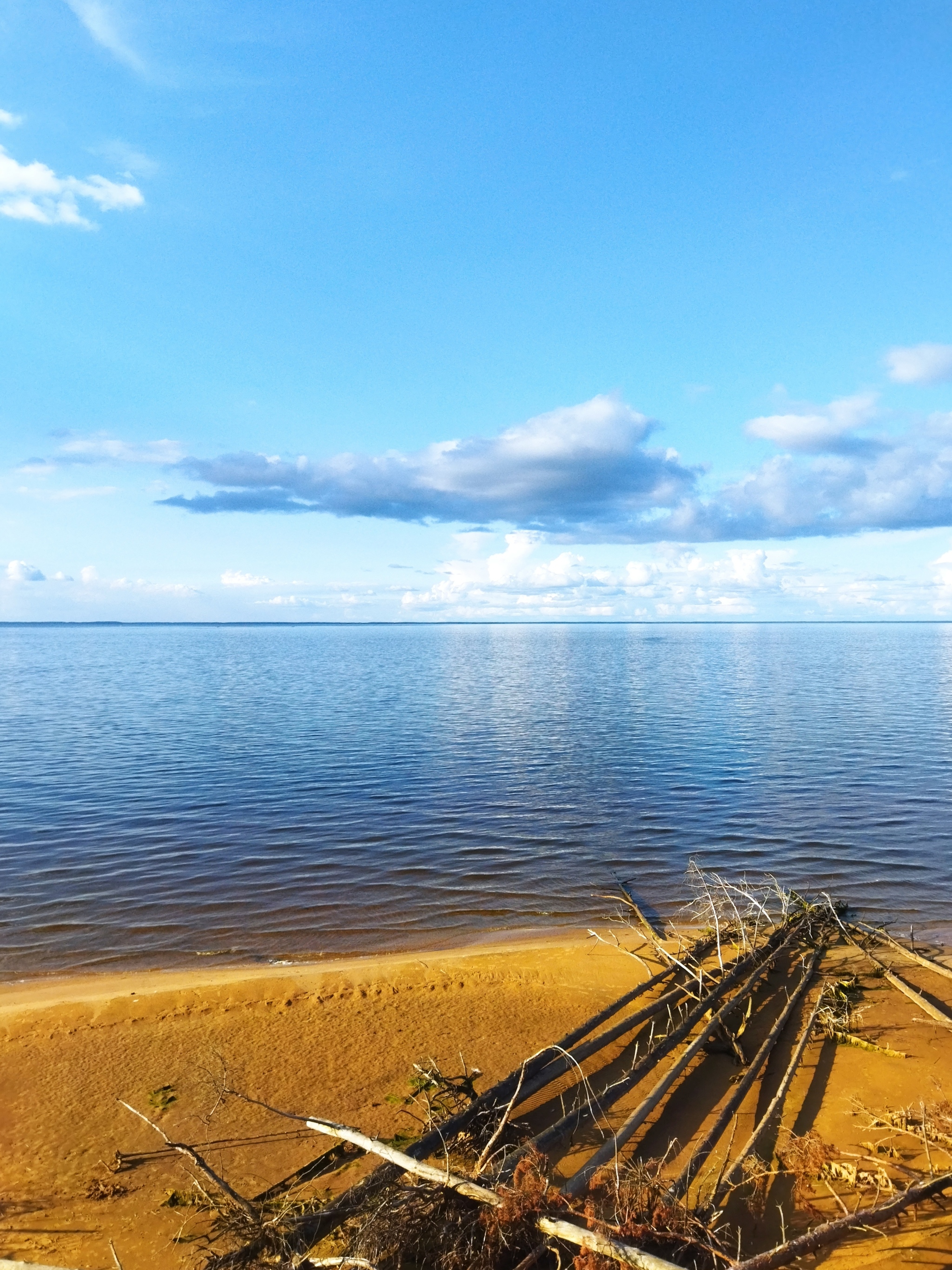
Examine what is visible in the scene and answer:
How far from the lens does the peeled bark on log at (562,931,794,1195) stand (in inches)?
249

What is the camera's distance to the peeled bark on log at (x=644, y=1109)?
6328mm

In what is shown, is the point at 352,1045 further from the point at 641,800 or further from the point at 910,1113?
the point at 641,800

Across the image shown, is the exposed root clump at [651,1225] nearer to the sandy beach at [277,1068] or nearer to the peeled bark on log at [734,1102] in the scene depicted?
the peeled bark on log at [734,1102]

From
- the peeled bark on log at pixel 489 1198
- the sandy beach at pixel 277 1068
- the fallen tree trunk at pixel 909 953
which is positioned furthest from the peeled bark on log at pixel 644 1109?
the fallen tree trunk at pixel 909 953

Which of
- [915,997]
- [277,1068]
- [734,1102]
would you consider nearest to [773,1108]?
[734,1102]

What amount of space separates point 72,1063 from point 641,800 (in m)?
18.3

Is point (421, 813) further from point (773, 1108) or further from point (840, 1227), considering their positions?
point (840, 1227)

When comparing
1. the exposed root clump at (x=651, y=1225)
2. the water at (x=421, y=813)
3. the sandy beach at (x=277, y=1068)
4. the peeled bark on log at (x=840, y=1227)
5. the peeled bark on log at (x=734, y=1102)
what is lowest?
the water at (x=421, y=813)

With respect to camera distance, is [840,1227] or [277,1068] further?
[277,1068]

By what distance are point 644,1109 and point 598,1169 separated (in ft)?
3.79

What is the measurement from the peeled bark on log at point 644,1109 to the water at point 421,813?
19.2 feet

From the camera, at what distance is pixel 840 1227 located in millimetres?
5824

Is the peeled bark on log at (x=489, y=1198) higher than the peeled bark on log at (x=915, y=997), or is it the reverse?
the peeled bark on log at (x=489, y=1198)

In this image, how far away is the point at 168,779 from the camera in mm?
26781
